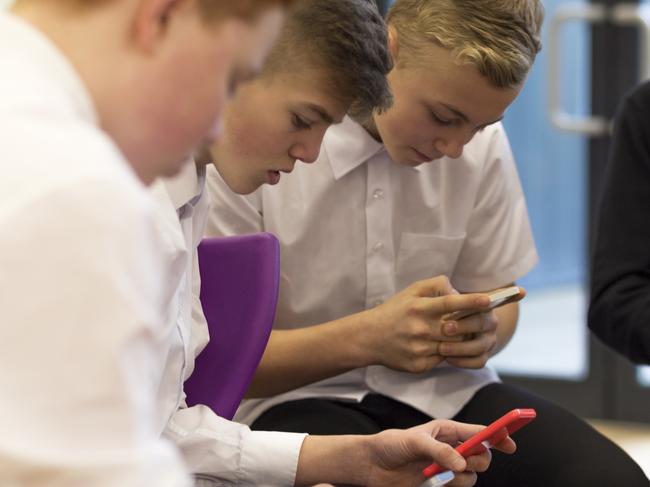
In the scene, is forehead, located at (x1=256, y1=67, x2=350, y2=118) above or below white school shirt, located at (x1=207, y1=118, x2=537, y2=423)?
above

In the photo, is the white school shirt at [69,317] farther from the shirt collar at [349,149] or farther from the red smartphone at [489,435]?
the shirt collar at [349,149]

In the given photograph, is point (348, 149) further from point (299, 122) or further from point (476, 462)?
point (476, 462)

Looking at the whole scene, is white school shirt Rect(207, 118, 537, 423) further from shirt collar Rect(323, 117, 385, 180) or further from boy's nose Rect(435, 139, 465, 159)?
boy's nose Rect(435, 139, 465, 159)

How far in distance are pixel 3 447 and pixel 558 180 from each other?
3036 millimetres

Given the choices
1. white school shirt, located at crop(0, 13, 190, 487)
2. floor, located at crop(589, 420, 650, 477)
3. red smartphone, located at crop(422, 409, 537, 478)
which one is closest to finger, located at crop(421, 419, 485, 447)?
red smartphone, located at crop(422, 409, 537, 478)

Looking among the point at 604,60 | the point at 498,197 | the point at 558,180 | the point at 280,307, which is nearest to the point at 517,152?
the point at 558,180

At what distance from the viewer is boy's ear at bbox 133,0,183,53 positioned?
0.70 meters

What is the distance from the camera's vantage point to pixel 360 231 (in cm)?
174

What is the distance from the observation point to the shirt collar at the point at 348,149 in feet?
5.64

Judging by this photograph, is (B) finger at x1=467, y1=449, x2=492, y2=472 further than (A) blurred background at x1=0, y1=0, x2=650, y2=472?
No

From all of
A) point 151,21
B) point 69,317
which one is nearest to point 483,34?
point 151,21

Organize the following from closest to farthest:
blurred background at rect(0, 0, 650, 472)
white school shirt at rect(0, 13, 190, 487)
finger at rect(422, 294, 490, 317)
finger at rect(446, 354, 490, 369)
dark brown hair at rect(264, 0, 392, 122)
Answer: white school shirt at rect(0, 13, 190, 487) < dark brown hair at rect(264, 0, 392, 122) < finger at rect(422, 294, 490, 317) < finger at rect(446, 354, 490, 369) < blurred background at rect(0, 0, 650, 472)

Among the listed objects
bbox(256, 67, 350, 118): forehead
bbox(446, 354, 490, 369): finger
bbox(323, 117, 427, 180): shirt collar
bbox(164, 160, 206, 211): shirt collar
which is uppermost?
bbox(256, 67, 350, 118): forehead

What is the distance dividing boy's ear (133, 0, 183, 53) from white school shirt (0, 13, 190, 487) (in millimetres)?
94
